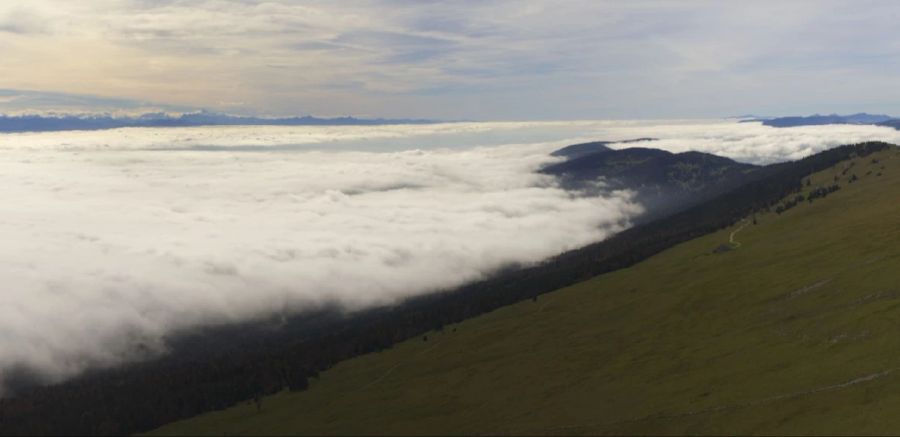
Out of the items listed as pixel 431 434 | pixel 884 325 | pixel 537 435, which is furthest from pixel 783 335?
pixel 431 434

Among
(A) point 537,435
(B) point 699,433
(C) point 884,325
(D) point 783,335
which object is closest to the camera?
(B) point 699,433

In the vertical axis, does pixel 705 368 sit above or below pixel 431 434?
above

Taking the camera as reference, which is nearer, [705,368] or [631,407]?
[631,407]

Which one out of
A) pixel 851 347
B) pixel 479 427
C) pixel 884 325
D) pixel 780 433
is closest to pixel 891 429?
pixel 780 433

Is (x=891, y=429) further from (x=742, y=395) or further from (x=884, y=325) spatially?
(x=884, y=325)

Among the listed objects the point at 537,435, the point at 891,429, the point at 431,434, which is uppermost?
the point at 891,429

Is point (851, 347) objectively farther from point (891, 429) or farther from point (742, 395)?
point (891, 429)

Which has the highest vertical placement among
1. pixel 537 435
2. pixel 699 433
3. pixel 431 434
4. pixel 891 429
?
pixel 891 429

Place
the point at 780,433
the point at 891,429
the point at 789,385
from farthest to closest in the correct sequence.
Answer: the point at 789,385
the point at 780,433
the point at 891,429

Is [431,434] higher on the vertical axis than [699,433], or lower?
lower
